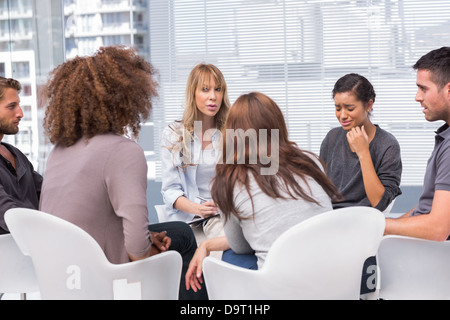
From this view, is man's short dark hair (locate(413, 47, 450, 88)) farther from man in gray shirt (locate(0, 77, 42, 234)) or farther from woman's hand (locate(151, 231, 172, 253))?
man in gray shirt (locate(0, 77, 42, 234))

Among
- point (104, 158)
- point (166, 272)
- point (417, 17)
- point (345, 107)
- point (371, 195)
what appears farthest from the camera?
point (417, 17)

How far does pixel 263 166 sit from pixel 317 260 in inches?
14.2

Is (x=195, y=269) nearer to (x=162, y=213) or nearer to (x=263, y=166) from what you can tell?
(x=263, y=166)

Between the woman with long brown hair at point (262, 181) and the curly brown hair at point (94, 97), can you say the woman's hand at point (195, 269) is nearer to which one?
the woman with long brown hair at point (262, 181)

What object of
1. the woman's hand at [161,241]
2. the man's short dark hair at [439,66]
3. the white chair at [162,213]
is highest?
the man's short dark hair at [439,66]

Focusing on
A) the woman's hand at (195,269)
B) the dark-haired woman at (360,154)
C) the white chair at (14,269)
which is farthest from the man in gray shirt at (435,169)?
the white chair at (14,269)

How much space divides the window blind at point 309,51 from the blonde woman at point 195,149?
74.4 inches

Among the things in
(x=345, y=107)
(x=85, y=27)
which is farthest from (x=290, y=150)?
(x=85, y=27)

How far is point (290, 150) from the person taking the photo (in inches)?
68.6

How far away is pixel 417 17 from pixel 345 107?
7.58 feet

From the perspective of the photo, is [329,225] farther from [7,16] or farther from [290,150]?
[7,16]

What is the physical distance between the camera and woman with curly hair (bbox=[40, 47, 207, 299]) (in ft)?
5.37

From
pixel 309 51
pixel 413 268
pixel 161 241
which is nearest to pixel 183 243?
pixel 161 241

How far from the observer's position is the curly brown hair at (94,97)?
172cm
